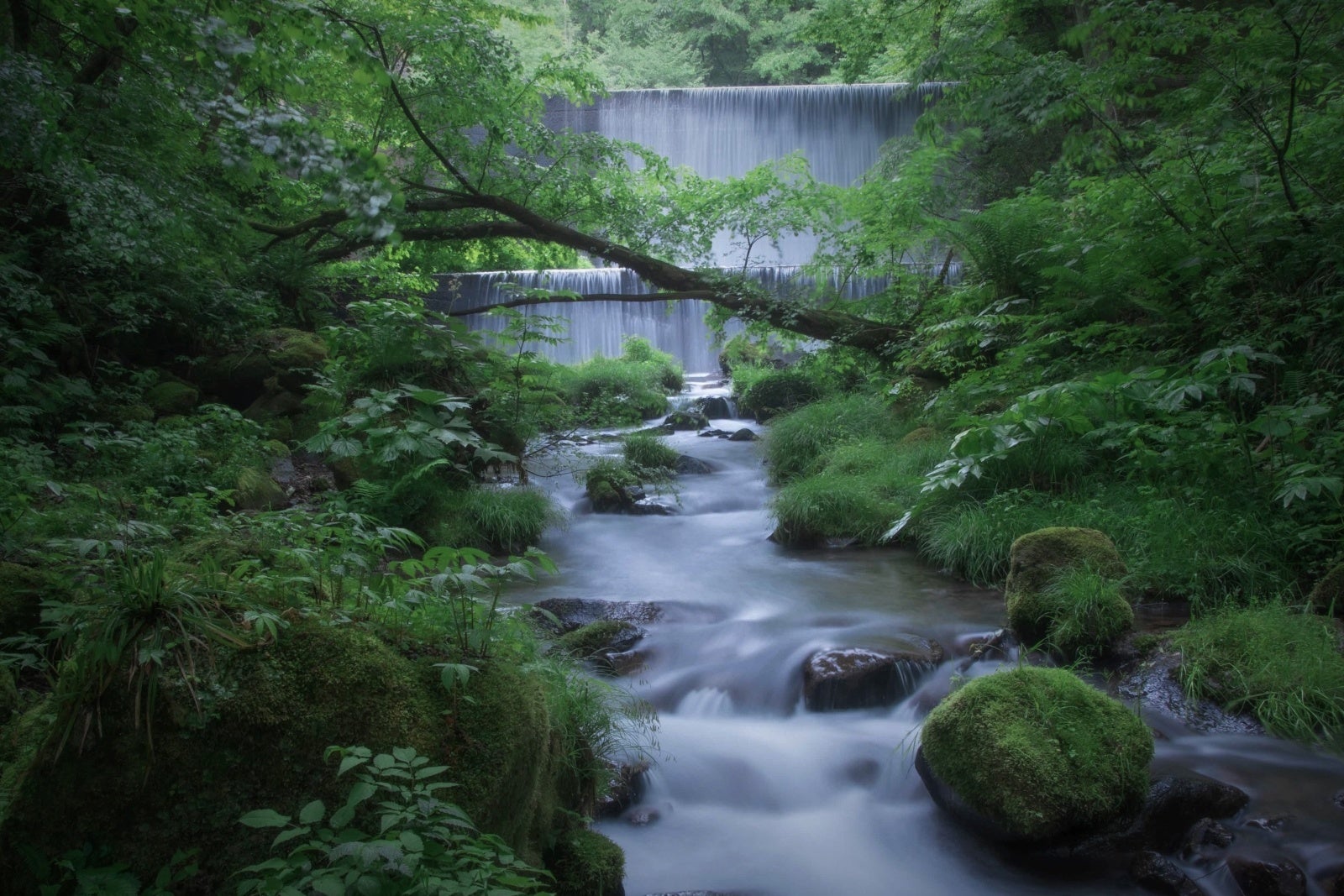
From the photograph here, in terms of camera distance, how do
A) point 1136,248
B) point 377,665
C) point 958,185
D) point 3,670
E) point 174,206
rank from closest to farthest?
1. point 377,665
2. point 3,670
3. point 174,206
4. point 1136,248
5. point 958,185

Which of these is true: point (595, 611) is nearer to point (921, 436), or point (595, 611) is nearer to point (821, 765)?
point (821, 765)

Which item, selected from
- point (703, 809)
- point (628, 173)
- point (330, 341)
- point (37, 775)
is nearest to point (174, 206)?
point (330, 341)

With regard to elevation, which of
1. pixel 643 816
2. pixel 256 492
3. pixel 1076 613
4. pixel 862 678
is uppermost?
pixel 256 492

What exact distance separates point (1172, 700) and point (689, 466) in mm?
6533

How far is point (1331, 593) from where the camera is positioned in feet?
13.9

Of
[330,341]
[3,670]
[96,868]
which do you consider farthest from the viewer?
[330,341]

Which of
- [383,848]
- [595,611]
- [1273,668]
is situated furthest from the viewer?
[595,611]

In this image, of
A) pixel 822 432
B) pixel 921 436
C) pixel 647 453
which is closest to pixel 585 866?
pixel 921 436

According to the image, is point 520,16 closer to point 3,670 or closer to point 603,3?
point 3,670

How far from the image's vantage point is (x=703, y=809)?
12.1ft

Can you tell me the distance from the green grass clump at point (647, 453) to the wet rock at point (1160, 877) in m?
6.92

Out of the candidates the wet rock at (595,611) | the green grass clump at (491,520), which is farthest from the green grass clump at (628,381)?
the wet rock at (595,611)

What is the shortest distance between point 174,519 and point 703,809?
8.63 feet

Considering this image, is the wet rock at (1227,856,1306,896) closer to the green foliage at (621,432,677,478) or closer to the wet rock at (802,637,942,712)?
the wet rock at (802,637,942,712)
